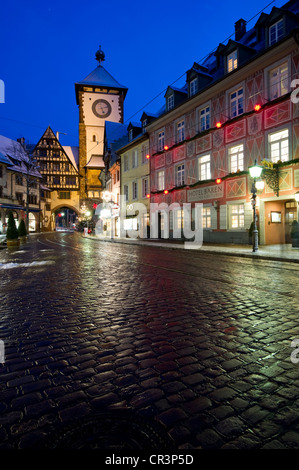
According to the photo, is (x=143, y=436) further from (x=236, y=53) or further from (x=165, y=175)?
(x=165, y=175)

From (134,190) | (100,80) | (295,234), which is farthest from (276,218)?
(100,80)

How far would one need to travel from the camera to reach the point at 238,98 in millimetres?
18453

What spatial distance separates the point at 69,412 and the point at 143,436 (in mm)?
590

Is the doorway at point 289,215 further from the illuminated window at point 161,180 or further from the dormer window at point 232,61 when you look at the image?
the illuminated window at point 161,180

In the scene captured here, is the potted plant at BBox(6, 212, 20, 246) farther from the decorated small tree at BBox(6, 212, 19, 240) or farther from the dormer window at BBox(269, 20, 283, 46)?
the dormer window at BBox(269, 20, 283, 46)

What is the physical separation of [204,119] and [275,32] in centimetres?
674

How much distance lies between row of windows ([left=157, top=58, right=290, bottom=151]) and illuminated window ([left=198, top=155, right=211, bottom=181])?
221cm

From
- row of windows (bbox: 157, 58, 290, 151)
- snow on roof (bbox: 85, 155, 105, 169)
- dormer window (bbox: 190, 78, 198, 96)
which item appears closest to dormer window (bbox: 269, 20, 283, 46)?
row of windows (bbox: 157, 58, 290, 151)

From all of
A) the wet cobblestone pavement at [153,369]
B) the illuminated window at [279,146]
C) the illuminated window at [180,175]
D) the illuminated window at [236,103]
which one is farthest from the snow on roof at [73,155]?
the wet cobblestone pavement at [153,369]

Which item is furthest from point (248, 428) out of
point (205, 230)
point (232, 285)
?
point (205, 230)

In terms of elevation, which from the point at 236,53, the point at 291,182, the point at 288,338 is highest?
the point at 236,53

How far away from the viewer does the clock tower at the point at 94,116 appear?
56500 mm

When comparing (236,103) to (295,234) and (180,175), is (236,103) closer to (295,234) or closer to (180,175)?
(180,175)

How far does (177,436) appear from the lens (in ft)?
5.65
